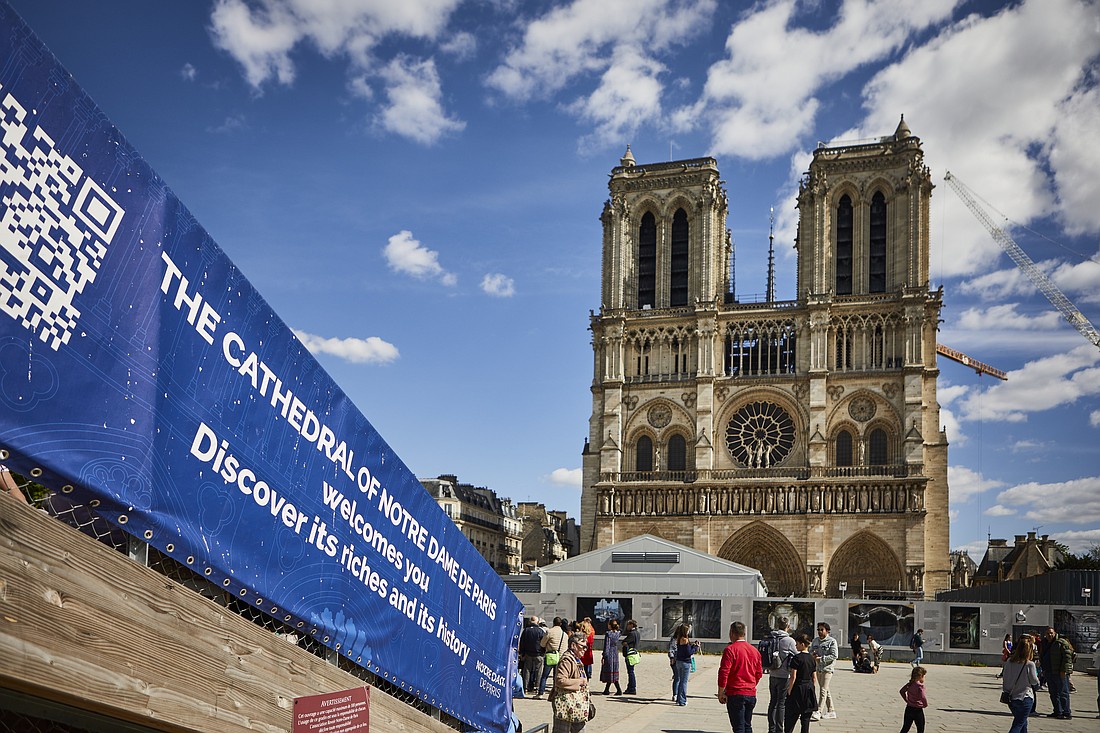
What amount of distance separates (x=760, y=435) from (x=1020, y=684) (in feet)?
126

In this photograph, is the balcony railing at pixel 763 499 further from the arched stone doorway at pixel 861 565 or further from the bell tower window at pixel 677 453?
the bell tower window at pixel 677 453

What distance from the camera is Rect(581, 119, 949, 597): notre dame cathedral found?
45625 mm

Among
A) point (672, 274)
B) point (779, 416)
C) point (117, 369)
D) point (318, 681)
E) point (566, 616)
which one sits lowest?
point (566, 616)

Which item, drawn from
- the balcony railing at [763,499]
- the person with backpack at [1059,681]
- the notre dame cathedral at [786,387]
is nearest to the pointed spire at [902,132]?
the notre dame cathedral at [786,387]

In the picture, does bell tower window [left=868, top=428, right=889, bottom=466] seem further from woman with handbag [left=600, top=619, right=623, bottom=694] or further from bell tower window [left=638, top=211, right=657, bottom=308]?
woman with handbag [left=600, top=619, right=623, bottom=694]

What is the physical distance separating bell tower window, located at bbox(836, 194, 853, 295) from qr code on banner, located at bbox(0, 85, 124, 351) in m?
50.1

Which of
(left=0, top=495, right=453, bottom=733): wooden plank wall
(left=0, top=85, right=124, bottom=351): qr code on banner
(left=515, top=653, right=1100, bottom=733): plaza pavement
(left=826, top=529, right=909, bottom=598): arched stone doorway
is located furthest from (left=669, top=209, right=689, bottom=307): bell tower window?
(left=0, top=85, right=124, bottom=351): qr code on banner

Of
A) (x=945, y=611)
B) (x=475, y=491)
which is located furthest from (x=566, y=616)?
(x=475, y=491)

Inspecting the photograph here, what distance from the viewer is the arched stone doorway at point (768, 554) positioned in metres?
46.3

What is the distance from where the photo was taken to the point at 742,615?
89.0ft

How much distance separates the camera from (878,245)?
162 feet

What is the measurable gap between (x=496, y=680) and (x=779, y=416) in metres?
44.7

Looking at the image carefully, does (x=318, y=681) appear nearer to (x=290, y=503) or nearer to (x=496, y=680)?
(x=290, y=503)

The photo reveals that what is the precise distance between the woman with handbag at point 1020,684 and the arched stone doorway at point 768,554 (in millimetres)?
35404
